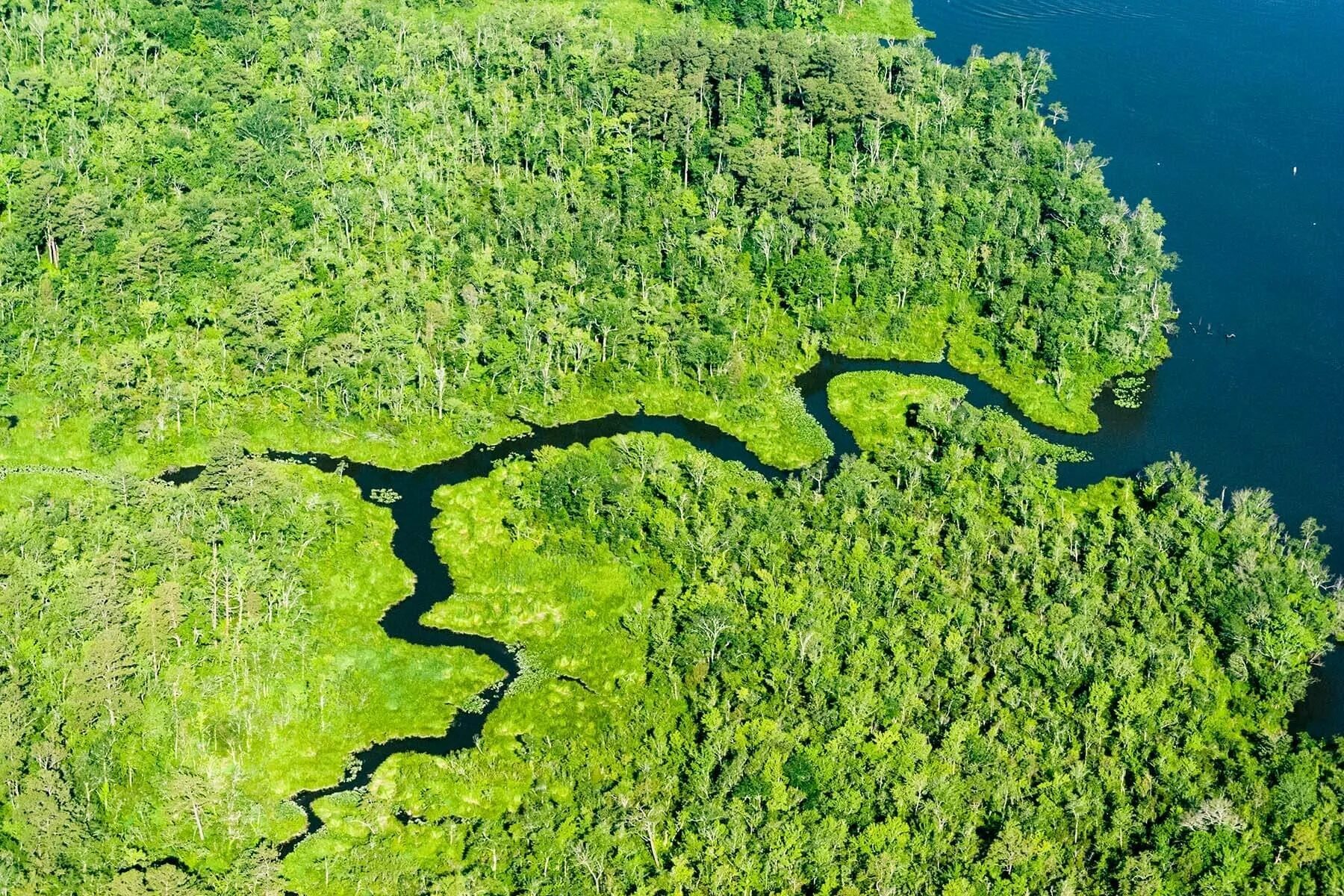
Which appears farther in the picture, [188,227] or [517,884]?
[188,227]

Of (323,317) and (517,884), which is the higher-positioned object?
(323,317)

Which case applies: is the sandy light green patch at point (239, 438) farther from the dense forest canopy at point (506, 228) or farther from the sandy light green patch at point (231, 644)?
the sandy light green patch at point (231, 644)

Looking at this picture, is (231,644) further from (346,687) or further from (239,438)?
(239,438)

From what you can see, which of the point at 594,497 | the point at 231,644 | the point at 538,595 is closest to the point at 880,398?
the point at 594,497

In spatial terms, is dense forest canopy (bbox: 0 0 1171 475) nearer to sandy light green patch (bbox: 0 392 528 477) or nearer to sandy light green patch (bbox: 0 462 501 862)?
sandy light green patch (bbox: 0 392 528 477)

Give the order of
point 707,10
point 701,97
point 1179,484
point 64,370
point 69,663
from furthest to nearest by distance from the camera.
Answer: point 707,10
point 701,97
point 64,370
point 1179,484
point 69,663

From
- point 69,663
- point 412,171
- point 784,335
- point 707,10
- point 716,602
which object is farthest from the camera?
point 707,10

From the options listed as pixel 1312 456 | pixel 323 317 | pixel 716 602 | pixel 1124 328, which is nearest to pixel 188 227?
pixel 323 317

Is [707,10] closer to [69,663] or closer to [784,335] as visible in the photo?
[784,335]

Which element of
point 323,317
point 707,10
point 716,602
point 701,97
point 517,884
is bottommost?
point 517,884
